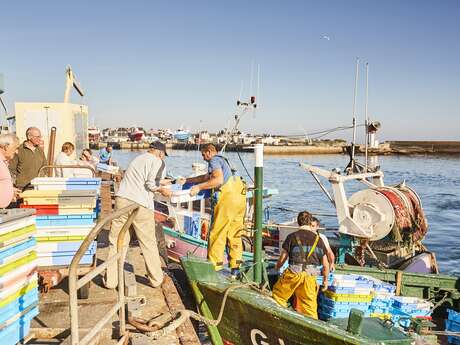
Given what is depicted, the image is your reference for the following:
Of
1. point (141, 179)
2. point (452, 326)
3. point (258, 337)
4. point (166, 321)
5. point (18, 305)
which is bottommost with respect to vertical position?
point (452, 326)

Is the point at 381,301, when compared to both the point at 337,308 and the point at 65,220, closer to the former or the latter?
the point at 337,308

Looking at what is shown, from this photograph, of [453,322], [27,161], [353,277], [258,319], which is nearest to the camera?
[258,319]

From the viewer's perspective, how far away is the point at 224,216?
617 cm

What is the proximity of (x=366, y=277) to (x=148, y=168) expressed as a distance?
466 cm

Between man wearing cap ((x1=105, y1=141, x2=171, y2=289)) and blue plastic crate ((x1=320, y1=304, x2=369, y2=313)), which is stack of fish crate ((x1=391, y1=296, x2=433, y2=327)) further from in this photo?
man wearing cap ((x1=105, y1=141, x2=171, y2=289))

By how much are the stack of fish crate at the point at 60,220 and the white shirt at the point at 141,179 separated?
65cm

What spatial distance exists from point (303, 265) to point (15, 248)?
3.43m

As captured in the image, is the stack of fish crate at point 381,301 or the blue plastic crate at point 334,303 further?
the stack of fish crate at point 381,301

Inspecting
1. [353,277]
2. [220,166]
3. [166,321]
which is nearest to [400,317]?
[353,277]

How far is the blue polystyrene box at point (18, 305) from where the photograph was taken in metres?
3.26

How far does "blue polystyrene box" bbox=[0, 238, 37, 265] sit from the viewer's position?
322 cm

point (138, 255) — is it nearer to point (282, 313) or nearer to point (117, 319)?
point (117, 319)

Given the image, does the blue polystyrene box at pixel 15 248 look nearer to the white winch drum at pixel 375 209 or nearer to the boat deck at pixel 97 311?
the boat deck at pixel 97 311

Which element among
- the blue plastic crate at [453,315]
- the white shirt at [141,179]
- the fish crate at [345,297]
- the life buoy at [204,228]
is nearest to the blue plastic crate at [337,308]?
the fish crate at [345,297]
